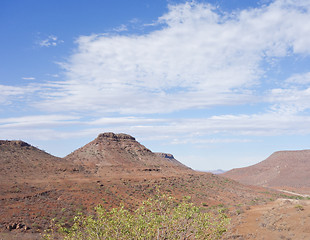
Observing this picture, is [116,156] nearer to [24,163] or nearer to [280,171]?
[24,163]

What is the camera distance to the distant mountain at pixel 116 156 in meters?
66.1

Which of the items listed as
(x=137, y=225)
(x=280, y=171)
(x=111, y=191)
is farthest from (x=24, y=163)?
→ (x=280, y=171)

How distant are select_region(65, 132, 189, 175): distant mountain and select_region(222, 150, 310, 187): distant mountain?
51.4 meters

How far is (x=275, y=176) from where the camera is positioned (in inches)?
4338

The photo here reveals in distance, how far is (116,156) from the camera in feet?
238

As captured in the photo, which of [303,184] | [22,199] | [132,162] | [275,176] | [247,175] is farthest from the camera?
[247,175]

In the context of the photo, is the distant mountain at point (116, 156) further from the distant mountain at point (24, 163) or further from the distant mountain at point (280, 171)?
the distant mountain at point (280, 171)

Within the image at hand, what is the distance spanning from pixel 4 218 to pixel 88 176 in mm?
25611

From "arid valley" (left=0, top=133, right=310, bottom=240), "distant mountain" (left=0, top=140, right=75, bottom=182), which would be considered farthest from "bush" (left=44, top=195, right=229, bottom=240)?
"distant mountain" (left=0, top=140, right=75, bottom=182)

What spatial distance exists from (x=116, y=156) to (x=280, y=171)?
8121 centimetres

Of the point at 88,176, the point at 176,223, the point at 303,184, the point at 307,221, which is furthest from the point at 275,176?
the point at 176,223

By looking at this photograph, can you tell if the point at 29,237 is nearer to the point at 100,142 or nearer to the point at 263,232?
the point at 263,232

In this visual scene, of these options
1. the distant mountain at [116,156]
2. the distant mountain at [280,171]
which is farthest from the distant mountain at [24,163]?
the distant mountain at [280,171]

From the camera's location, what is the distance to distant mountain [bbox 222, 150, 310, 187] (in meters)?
101
